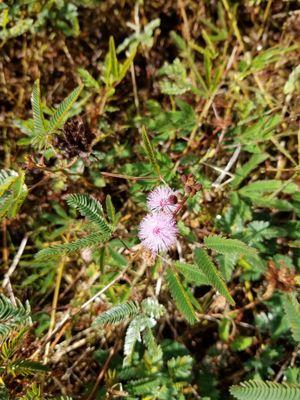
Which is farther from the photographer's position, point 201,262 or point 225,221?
point 225,221

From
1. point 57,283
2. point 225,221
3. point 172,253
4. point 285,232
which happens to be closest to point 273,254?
point 285,232

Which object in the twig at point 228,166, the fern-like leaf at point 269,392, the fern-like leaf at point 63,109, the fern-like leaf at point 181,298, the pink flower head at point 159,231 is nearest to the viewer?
the fern-like leaf at point 269,392

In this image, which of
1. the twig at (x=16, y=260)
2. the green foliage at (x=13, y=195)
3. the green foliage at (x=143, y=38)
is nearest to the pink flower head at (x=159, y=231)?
the green foliage at (x=13, y=195)

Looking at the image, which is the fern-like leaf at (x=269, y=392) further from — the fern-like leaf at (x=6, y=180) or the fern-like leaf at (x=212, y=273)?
the fern-like leaf at (x=6, y=180)

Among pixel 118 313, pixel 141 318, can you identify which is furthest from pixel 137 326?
pixel 118 313

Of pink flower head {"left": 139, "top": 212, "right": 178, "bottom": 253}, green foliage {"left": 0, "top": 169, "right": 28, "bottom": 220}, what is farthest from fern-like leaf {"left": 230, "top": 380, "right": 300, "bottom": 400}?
green foliage {"left": 0, "top": 169, "right": 28, "bottom": 220}

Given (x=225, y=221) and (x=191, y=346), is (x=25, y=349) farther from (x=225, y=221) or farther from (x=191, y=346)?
(x=225, y=221)

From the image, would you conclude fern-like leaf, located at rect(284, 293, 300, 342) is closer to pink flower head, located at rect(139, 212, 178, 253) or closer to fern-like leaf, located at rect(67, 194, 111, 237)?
pink flower head, located at rect(139, 212, 178, 253)
